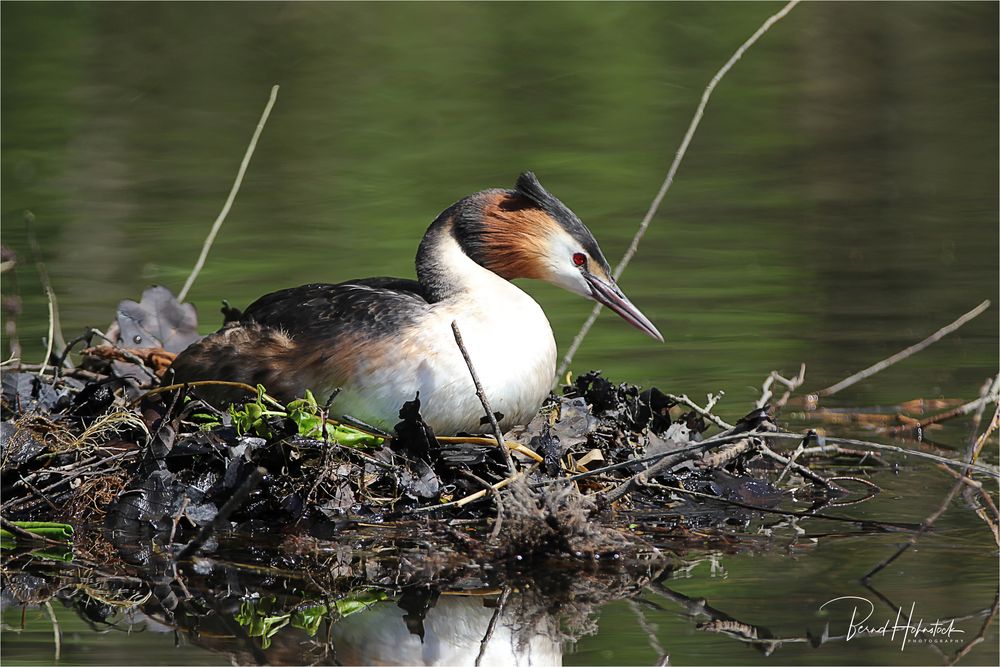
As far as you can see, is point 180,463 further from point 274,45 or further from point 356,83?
point 274,45

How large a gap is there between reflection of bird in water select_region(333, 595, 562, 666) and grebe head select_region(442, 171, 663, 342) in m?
1.74

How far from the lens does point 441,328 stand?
569 cm

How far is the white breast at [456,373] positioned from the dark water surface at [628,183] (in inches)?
39.8

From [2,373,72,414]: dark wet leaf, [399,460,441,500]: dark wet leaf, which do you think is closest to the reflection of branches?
[399,460,441,500]: dark wet leaf

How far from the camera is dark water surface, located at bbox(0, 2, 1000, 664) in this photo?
495 cm

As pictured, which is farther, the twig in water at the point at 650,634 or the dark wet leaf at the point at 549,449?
the dark wet leaf at the point at 549,449

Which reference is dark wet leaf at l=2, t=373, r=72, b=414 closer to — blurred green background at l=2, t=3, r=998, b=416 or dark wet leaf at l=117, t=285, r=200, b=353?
dark wet leaf at l=117, t=285, r=200, b=353

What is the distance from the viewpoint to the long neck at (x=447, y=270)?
5.96 m

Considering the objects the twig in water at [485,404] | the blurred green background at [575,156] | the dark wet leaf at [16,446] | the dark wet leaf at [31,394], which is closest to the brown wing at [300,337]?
the dark wet leaf at [31,394]

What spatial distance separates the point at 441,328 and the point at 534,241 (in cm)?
62

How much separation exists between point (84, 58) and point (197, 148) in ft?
12.2

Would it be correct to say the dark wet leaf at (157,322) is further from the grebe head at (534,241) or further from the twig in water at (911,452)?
the twig in water at (911,452)

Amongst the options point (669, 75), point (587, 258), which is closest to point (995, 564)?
point (587, 258)

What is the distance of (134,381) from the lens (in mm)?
6348
